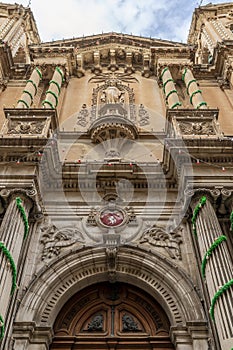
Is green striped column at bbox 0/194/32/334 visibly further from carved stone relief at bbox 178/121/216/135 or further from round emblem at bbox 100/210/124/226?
carved stone relief at bbox 178/121/216/135

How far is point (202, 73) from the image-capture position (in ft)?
55.5

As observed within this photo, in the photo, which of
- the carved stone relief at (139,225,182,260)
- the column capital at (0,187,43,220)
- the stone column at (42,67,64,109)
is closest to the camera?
the column capital at (0,187,43,220)

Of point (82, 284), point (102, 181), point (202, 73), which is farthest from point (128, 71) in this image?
point (82, 284)

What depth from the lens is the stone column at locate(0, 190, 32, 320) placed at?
23.4 feet

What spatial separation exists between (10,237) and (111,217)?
109 inches

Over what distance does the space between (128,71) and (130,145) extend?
6389 millimetres

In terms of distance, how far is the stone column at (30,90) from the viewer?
1294 centimetres

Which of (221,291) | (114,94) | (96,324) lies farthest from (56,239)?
(114,94)

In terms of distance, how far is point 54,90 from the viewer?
47.2ft

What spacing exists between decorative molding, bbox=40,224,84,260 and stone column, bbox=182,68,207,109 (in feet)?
20.4

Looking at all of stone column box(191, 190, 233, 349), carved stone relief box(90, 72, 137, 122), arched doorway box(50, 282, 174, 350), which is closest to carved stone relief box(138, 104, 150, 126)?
carved stone relief box(90, 72, 137, 122)

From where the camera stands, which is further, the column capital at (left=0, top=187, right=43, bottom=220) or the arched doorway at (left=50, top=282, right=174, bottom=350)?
the column capital at (left=0, top=187, right=43, bottom=220)

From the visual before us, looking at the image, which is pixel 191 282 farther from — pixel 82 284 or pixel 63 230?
pixel 63 230

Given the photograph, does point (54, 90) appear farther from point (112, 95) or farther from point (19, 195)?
point (19, 195)
